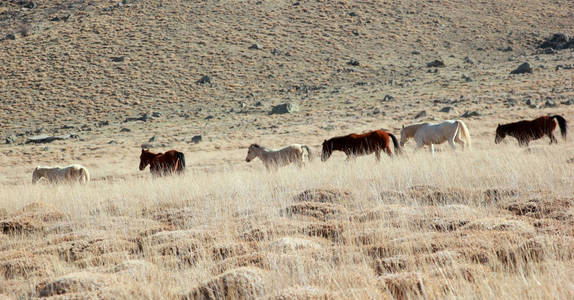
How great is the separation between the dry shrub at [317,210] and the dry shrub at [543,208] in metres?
2.49

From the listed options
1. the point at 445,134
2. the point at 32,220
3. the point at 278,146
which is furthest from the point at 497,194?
the point at 278,146

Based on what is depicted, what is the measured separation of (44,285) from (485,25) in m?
65.5

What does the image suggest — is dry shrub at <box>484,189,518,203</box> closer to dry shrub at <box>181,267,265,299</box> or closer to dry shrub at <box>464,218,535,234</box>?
dry shrub at <box>464,218,535,234</box>

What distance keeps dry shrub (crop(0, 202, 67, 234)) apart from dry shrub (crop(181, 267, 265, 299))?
5.06m

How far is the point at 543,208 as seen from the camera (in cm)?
732

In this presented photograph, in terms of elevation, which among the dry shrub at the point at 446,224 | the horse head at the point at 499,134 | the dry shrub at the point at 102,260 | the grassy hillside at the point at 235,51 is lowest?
the horse head at the point at 499,134

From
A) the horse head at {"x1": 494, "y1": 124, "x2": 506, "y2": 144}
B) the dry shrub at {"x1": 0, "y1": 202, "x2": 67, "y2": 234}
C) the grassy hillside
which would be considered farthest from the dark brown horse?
the grassy hillside

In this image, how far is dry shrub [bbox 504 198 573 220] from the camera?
22.9 ft

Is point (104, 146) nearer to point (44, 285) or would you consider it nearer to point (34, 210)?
point (34, 210)

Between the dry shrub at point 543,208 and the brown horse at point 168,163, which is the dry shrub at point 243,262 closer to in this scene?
the dry shrub at point 543,208

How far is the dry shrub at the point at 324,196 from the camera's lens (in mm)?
9409

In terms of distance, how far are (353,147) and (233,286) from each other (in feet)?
42.1

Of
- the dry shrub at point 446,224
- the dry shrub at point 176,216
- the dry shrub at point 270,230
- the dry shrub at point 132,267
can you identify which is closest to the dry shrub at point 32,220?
the dry shrub at point 176,216

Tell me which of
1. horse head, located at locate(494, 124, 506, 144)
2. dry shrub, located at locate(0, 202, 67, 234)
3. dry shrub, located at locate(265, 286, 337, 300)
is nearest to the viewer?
dry shrub, located at locate(265, 286, 337, 300)
